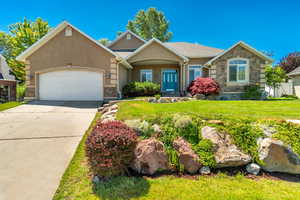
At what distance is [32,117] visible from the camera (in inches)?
266

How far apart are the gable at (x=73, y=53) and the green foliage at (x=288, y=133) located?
32.6 ft

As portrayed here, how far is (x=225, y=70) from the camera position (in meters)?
12.5

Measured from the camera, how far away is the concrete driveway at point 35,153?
2.70 meters

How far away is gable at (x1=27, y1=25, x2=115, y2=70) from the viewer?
11.0m

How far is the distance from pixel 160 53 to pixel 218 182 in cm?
1132

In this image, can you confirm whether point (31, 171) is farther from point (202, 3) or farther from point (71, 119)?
point (202, 3)

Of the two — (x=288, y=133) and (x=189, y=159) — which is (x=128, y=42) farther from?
(x=288, y=133)

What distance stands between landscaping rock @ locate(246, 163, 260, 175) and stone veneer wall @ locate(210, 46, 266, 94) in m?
9.88

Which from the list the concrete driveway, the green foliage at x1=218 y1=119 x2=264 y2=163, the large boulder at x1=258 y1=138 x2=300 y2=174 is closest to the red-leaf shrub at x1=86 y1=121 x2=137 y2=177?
the concrete driveway

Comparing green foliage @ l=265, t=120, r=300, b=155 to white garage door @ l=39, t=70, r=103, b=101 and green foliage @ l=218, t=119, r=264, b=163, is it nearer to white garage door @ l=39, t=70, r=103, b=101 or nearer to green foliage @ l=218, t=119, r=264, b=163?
green foliage @ l=218, t=119, r=264, b=163

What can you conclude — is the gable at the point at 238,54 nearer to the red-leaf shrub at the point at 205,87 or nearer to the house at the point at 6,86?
the red-leaf shrub at the point at 205,87

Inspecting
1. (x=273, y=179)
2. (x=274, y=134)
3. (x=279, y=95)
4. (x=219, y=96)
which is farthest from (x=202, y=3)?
(x=273, y=179)

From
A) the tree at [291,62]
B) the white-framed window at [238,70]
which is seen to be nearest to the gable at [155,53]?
the white-framed window at [238,70]

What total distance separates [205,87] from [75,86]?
30.6 feet
